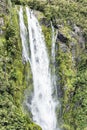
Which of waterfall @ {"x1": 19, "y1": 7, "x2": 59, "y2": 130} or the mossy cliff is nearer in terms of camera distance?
the mossy cliff

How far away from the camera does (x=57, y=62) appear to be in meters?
36.1

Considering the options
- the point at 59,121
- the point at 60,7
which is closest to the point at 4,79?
the point at 59,121

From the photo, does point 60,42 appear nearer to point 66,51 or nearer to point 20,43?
point 66,51

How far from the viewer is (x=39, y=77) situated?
34.5 meters

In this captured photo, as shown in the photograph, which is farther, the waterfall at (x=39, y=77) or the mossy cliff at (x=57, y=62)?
the waterfall at (x=39, y=77)

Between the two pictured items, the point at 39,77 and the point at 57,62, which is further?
the point at 57,62

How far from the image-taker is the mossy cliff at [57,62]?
29.7 meters

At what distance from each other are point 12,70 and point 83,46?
9.39m

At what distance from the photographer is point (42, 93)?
113ft

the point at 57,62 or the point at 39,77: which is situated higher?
the point at 57,62

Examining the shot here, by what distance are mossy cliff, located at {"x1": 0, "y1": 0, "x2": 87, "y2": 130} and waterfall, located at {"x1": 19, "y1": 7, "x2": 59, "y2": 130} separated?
1.97 ft

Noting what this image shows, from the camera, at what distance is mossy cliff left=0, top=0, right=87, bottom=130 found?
29723mm

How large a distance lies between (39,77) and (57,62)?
8.10ft

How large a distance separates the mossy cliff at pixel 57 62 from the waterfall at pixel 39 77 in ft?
1.97
